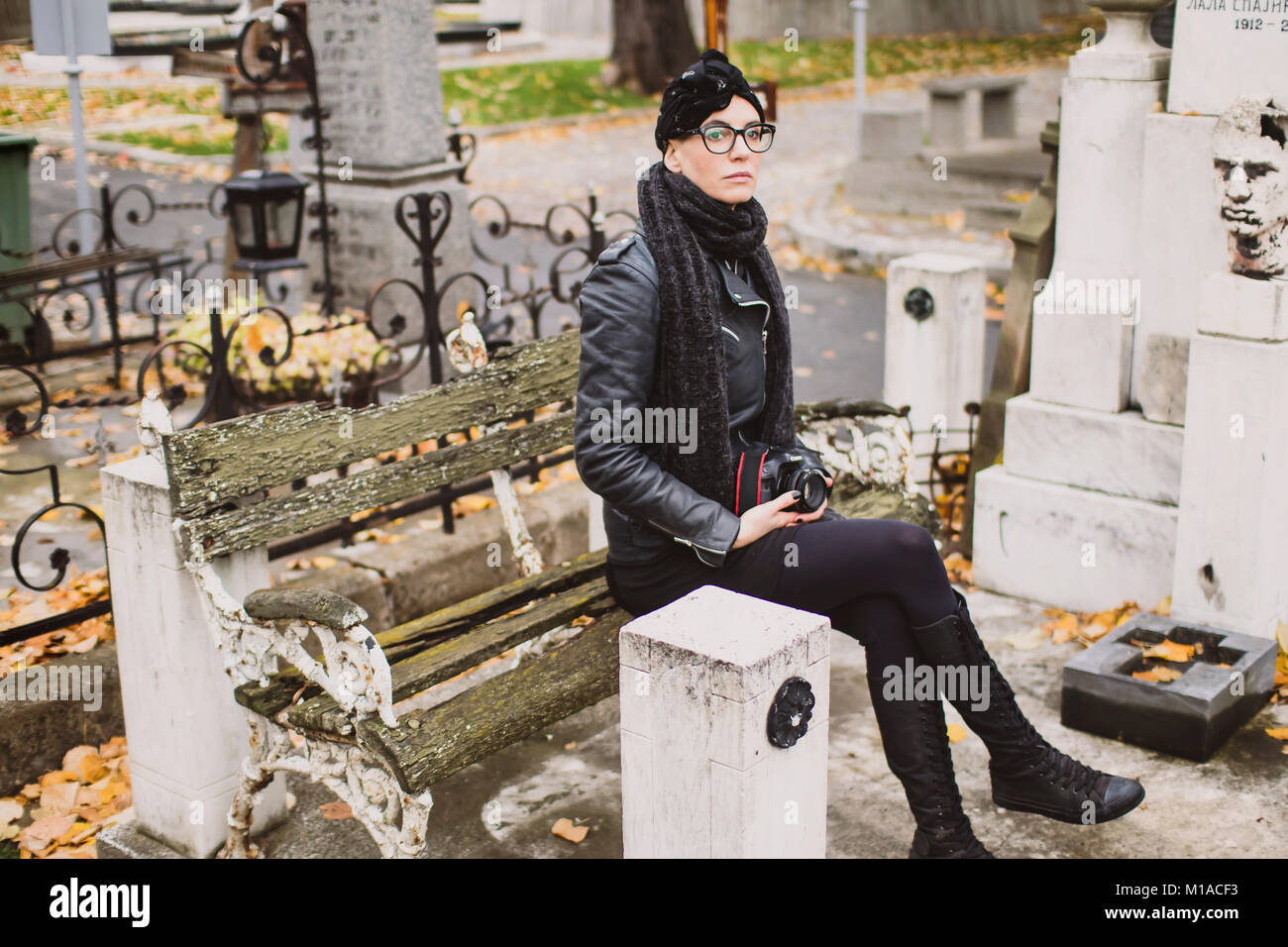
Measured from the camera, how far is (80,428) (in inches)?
287

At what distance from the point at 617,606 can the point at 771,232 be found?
938 centimetres

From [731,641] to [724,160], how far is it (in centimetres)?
125

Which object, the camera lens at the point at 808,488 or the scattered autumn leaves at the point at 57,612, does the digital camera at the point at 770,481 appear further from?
the scattered autumn leaves at the point at 57,612

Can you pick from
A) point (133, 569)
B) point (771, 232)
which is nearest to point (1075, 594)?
point (133, 569)

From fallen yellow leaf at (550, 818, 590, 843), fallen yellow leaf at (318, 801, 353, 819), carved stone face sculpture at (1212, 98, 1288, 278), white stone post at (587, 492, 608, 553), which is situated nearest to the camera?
fallen yellow leaf at (550, 818, 590, 843)

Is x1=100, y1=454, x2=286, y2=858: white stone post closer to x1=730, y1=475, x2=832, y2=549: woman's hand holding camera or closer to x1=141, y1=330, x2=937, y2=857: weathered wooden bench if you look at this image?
x1=141, y1=330, x2=937, y2=857: weathered wooden bench

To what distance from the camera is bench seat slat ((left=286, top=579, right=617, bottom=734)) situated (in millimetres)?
3701

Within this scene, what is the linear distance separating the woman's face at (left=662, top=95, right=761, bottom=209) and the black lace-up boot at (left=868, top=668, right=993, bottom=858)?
1239mm

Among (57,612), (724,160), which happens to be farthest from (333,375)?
(724,160)

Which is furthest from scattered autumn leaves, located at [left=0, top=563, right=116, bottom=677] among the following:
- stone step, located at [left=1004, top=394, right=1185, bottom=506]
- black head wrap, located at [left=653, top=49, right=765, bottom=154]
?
stone step, located at [left=1004, top=394, right=1185, bottom=506]

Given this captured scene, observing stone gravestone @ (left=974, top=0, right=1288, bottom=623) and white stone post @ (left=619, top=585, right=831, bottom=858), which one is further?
stone gravestone @ (left=974, top=0, right=1288, bottom=623)

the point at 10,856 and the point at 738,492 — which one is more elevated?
the point at 738,492

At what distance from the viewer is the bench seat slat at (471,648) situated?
12.1ft

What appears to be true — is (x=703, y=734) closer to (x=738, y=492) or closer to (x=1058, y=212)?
(x=738, y=492)
